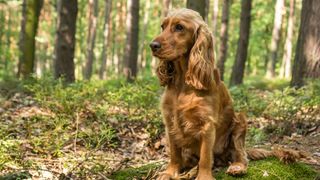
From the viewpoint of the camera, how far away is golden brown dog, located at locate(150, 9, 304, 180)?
380cm

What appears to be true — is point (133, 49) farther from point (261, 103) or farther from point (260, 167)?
point (260, 167)

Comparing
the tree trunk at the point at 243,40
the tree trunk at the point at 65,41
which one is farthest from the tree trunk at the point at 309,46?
the tree trunk at the point at 65,41

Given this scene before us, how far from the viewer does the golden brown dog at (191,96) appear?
3.80 meters

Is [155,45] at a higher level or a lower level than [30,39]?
higher

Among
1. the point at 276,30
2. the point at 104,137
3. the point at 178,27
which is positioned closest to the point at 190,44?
the point at 178,27

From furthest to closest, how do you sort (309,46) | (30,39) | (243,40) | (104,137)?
(243,40) → (30,39) → (309,46) → (104,137)

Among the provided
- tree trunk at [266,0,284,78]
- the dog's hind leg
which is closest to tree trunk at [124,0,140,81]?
tree trunk at [266,0,284,78]

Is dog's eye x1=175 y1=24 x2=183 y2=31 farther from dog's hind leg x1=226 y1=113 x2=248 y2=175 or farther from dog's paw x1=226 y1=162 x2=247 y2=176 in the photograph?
dog's paw x1=226 y1=162 x2=247 y2=176

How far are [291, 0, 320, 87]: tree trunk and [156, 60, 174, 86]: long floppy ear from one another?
7.55m

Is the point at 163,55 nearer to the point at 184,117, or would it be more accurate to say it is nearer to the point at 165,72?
the point at 165,72

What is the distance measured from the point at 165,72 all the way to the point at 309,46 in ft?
26.1

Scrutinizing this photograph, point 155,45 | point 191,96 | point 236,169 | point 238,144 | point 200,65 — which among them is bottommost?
point 236,169

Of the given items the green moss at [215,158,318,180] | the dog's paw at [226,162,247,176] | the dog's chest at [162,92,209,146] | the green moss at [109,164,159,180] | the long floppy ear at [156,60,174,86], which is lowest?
the green moss at [109,164,159,180]

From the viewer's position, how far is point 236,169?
13.6 feet
